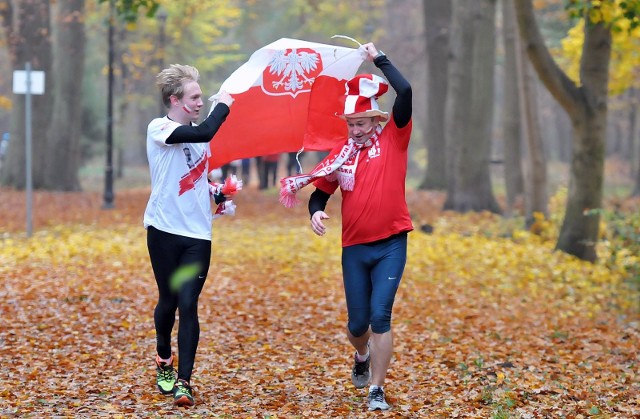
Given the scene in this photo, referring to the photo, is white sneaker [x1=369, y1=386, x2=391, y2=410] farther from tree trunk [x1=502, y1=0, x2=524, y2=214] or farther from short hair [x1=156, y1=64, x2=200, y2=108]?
tree trunk [x1=502, y1=0, x2=524, y2=214]

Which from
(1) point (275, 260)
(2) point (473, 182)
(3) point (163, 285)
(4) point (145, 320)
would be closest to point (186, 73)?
(3) point (163, 285)

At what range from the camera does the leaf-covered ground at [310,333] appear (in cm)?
732

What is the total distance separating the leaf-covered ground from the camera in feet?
24.0

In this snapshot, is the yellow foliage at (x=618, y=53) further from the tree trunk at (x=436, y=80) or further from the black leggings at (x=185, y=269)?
the black leggings at (x=185, y=269)

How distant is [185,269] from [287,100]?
1.46 m

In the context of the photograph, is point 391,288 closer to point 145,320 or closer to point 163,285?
point 163,285

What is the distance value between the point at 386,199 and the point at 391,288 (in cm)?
57

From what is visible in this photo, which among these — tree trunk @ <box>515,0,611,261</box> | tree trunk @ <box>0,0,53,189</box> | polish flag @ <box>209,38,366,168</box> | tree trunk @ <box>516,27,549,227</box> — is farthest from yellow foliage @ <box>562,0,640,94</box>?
polish flag @ <box>209,38,366,168</box>

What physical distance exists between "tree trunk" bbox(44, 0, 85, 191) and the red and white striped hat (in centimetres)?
2659

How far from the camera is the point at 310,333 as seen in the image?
1051 cm

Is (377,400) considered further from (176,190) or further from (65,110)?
(65,110)

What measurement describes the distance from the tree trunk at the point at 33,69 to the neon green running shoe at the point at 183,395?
25.5 meters

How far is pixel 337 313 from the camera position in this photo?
11750mm

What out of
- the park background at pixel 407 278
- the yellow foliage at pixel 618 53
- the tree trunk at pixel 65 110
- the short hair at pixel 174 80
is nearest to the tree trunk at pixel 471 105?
the park background at pixel 407 278
